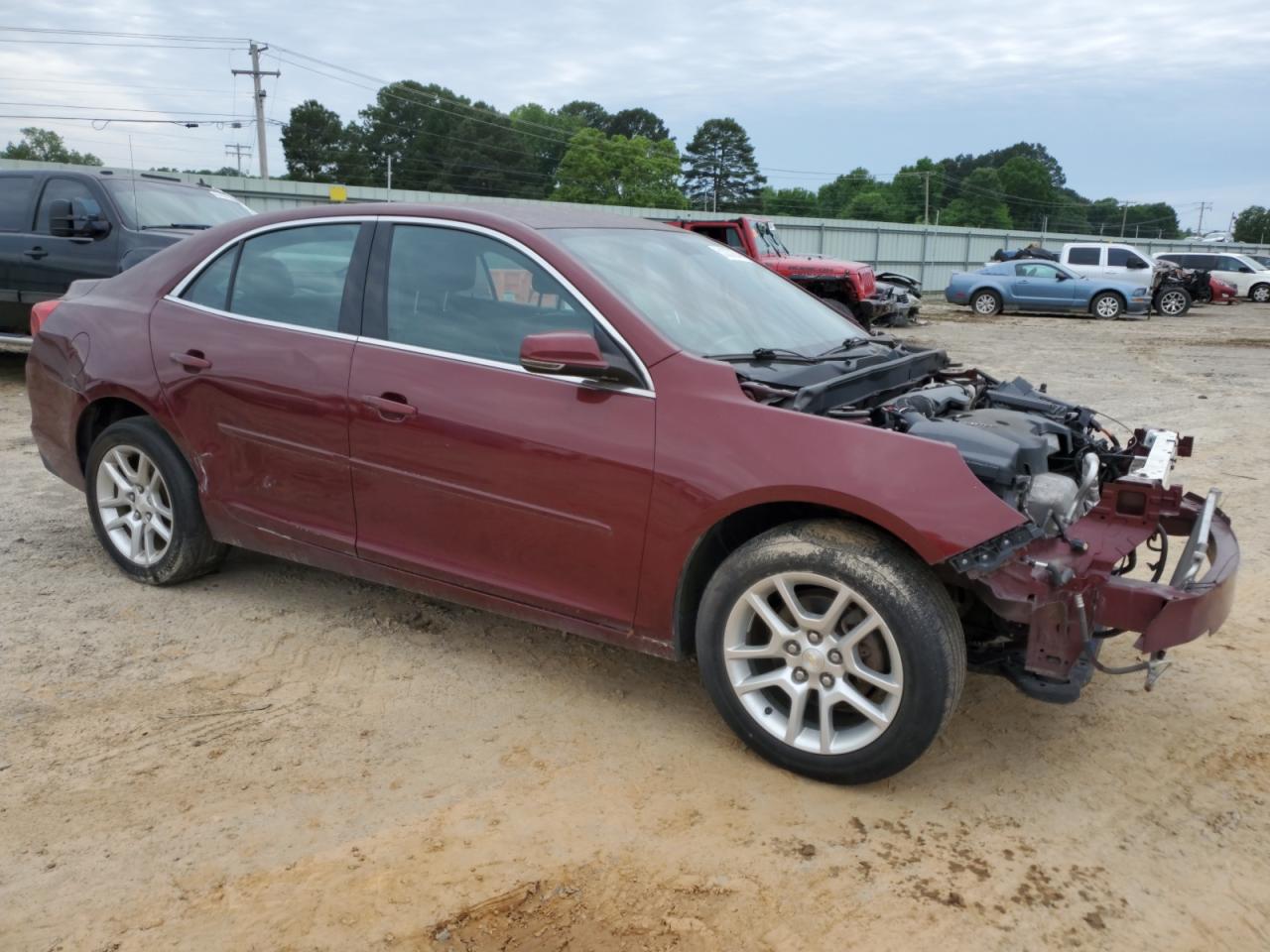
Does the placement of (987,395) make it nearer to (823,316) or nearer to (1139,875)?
(823,316)

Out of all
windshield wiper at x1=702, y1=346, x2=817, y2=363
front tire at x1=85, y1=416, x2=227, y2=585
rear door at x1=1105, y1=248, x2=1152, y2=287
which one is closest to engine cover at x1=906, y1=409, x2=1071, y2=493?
windshield wiper at x1=702, y1=346, x2=817, y2=363

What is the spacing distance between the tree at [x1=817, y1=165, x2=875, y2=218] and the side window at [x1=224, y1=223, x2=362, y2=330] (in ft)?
327

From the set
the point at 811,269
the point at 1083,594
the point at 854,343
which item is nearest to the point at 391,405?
the point at 854,343

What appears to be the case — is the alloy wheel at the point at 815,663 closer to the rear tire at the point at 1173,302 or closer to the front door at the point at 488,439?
the front door at the point at 488,439

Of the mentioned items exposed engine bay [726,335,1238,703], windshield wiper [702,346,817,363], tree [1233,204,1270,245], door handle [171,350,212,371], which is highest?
tree [1233,204,1270,245]

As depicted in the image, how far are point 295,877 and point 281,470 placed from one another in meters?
1.79

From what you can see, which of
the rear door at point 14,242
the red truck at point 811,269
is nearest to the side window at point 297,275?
the rear door at point 14,242

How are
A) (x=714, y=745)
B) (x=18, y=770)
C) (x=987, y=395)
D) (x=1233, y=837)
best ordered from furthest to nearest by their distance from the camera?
1. (x=987, y=395)
2. (x=714, y=745)
3. (x=18, y=770)
4. (x=1233, y=837)

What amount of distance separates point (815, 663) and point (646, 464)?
2.61 feet

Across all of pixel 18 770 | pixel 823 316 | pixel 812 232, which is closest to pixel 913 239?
pixel 812 232

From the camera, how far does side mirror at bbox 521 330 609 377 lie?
10.4ft

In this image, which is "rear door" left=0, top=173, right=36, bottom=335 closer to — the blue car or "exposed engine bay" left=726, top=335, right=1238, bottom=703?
"exposed engine bay" left=726, top=335, right=1238, bottom=703

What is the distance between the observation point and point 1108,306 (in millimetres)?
24016

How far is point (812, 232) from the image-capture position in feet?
103
